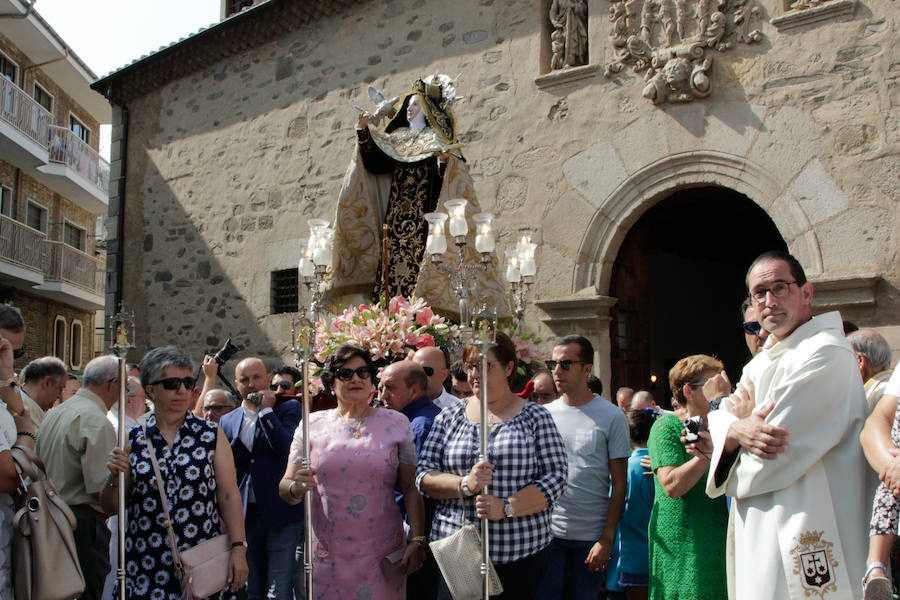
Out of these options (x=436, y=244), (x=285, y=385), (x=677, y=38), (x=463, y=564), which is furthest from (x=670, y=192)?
(x=463, y=564)

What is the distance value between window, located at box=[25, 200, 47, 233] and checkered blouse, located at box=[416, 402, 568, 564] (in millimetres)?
18489

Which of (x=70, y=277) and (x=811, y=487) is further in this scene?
(x=70, y=277)

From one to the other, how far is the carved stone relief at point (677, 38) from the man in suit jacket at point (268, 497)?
5013mm

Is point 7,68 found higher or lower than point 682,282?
higher

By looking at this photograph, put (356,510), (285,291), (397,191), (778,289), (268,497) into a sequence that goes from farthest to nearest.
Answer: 1. (285,291)
2. (397,191)
3. (268,497)
4. (356,510)
5. (778,289)

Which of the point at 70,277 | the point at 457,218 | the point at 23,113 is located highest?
the point at 23,113

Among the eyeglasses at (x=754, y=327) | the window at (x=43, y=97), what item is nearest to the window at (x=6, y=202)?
the window at (x=43, y=97)

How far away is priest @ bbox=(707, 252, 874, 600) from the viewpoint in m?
2.53

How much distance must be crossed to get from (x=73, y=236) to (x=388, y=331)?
63.5ft

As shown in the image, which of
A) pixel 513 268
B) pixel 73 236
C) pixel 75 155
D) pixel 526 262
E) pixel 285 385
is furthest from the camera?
pixel 73 236

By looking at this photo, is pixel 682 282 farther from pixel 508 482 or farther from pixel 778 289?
pixel 778 289

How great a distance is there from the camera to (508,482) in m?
3.38

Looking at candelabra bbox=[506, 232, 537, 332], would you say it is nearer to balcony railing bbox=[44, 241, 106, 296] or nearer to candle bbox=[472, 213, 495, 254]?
candle bbox=[472, 213, 495, 254]

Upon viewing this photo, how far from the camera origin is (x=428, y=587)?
382 centimetres
